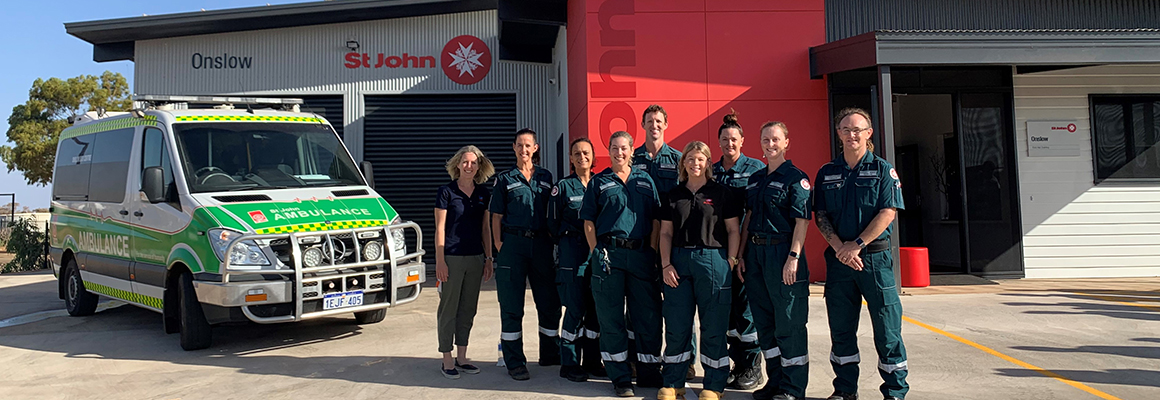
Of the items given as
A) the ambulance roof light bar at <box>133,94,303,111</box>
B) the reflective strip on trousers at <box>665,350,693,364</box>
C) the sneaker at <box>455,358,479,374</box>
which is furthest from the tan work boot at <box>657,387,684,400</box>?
the ambulance roof light bar at <box>133,94,303,111</box>

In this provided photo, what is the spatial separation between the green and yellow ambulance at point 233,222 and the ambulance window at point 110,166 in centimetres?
2

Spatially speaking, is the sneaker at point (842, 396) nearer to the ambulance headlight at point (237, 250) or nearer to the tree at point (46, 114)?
the ambulance headlight at point (237, 250)

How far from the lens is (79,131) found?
837cm

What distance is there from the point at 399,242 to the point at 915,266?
6.55 metres

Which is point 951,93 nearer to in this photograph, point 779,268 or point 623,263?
point 779,268

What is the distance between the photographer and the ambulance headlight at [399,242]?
6.43 metres

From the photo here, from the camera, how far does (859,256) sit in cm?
409

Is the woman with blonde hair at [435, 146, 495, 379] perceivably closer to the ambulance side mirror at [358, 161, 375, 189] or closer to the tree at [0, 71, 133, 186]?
the ambulance side mirror at [358, 161, 375, 189]

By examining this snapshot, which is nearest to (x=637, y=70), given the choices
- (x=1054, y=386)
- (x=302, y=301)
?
(x=302, y=301)

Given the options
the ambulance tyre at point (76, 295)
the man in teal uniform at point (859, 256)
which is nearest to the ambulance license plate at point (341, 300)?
the man in teal uniform at point (859, 256)

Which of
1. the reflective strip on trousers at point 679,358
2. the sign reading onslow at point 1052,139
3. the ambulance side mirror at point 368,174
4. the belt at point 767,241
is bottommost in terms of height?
the reflective strip on trousers at point 679,358

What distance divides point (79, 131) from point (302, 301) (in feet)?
15.3

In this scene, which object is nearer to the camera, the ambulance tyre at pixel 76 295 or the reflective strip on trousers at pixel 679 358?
the reflective strip on trousers at pixel 679 358

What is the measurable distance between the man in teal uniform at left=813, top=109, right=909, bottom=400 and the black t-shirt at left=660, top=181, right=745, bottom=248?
22.9 inches
